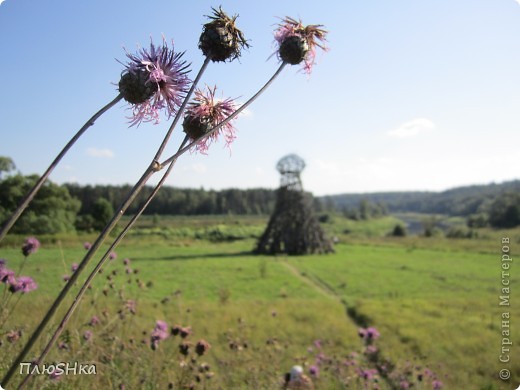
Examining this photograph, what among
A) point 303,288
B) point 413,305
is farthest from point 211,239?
point 413,305

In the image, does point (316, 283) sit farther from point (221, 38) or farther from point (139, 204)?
point (221, 38)

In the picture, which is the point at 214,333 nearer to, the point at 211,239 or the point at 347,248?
the point at 347,248

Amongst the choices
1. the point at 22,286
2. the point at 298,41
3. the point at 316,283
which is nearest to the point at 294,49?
the point at 298,41

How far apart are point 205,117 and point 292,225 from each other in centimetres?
3866

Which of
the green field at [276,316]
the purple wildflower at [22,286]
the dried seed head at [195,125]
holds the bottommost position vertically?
the green field at [276,316]

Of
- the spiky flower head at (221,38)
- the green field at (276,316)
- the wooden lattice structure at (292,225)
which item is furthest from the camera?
the wooden lattice structure at (292,225)

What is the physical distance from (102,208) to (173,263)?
52.6 ft

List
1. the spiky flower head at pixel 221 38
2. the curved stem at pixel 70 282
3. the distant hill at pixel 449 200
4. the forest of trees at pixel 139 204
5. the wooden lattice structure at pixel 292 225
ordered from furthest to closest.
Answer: the distant hill at pixel 449 200 < the wooden lattice structure at pixel 292 225 < the forest of trees at pixel 139 204 < the spiky flower head at pixel 221 38 < the curved stem at pixel 70 282

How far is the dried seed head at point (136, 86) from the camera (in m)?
1.11

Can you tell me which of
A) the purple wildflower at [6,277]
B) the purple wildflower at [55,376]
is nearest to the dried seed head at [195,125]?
the purple wildflower at [55,376]

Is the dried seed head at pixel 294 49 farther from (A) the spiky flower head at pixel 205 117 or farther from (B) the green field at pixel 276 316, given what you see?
(B) the green field at pixel 276 316

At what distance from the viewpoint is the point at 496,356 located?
31.8ft

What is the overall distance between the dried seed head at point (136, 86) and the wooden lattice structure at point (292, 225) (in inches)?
1496

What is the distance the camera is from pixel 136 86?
1.13 meters
